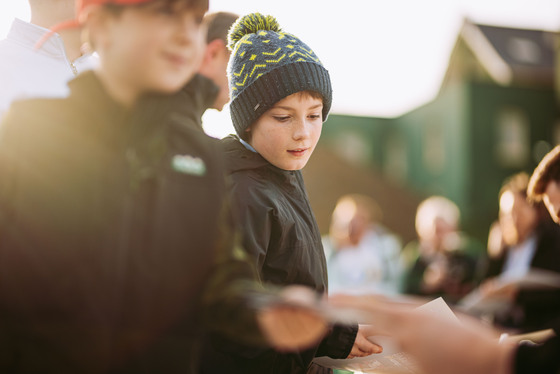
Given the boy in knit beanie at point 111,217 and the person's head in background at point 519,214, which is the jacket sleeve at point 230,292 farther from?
the person's head in background at point 519,214

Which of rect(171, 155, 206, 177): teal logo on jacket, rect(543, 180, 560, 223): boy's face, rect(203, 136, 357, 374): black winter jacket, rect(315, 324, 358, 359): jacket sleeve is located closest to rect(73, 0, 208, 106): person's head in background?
rect(171, 155, 206, 177): teal logo on jacket

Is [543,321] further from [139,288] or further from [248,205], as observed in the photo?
[139,288]

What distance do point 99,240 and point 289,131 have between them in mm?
1001

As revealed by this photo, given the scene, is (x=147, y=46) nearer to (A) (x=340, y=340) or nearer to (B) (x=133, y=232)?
(B) (x=133, y=232)

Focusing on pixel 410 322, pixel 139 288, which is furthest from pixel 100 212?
pixel 410 322

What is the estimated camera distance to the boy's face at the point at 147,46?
38.3 inches

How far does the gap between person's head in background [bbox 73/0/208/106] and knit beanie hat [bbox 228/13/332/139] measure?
0.83 meters

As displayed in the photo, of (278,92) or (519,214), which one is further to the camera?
(519,214)

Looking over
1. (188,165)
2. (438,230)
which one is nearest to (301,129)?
(188,165)

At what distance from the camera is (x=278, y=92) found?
1.84m

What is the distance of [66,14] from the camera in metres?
1.93

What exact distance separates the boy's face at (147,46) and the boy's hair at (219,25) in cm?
126

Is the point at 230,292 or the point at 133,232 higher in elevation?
the point at 133,232

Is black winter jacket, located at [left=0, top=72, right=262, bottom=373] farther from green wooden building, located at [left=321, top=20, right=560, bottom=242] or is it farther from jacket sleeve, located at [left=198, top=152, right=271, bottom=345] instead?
green wooden building, located at [left=321, top=20, right=560, bottom=242]
